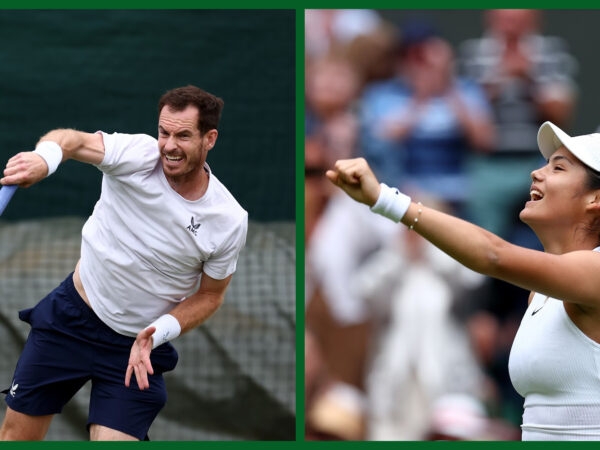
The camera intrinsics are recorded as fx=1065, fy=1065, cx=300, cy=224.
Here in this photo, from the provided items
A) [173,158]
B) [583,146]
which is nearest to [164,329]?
[173,158]

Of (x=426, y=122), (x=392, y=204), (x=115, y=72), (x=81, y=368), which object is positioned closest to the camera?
(x=392, y=204)

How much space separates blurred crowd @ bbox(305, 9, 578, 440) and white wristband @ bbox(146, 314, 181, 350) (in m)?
2.03

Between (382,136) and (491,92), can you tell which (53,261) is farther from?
(491,92)

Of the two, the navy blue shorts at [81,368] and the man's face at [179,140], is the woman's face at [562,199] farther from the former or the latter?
the navy blue shorts at [81,368]

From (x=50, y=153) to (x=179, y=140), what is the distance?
1.81ft

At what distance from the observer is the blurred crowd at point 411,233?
5.97 metres

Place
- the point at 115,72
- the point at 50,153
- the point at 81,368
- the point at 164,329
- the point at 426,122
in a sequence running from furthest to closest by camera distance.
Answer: the point at 115,72 → the point at 426,122 → the point at 81,368 → the point at 164,329 → the point at 50,153

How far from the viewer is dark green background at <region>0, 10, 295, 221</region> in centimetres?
611

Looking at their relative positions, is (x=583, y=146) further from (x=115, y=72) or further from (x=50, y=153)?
(x=115, y=72)

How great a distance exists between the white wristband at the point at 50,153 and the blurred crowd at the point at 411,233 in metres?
2.54

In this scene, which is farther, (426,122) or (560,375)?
(426,122)

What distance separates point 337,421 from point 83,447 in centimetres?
203

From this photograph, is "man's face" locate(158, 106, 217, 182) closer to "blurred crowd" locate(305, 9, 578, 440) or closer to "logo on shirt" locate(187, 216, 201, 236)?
"logo on shirt" locate(187, 216, 201, 236)

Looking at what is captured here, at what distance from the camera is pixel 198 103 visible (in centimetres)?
416
